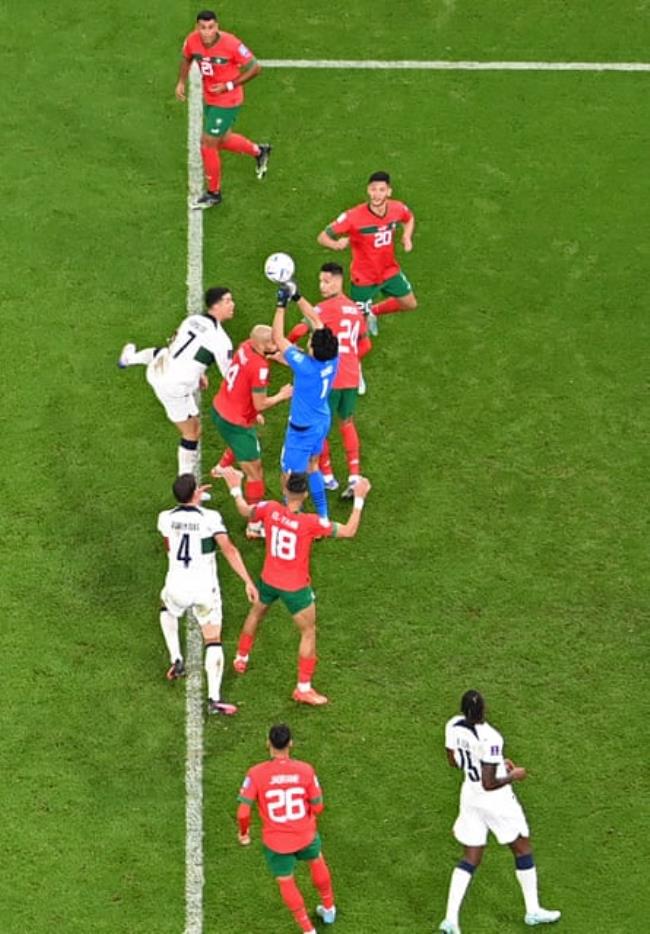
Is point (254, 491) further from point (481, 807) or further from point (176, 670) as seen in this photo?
point (481, 807)

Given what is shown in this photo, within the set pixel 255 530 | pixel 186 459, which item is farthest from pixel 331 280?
pixel 255 530

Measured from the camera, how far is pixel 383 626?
1488cm

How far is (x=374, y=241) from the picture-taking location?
16.4 meters

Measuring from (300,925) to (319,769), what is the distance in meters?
1.63

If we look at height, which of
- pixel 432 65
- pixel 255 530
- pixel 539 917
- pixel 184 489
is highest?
pixel 432 65

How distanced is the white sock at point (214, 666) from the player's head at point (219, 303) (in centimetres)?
299

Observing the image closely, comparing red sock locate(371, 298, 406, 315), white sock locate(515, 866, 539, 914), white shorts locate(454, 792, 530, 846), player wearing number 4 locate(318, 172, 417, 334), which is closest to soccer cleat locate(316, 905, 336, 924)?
white shorts locate(454, 792, 530, 846)

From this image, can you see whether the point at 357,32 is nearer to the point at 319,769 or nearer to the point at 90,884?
the point at 319,769

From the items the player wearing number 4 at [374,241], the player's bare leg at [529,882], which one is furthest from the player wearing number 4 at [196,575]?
the player wearing number 4 at [374,241]

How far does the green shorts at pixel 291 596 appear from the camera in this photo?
13.5 metres

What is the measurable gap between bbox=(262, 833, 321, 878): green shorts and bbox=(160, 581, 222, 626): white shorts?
95.3 inches

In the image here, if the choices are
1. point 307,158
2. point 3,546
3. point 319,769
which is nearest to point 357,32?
point 307,158

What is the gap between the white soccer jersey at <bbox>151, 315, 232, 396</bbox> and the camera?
1489cm

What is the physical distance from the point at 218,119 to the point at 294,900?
30.3ft
